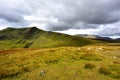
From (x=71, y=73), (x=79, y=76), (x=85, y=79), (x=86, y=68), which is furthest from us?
(x=86, y=68)

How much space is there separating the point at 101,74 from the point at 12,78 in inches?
518

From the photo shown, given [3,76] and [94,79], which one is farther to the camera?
[3,76]

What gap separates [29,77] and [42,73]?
2.03 meters

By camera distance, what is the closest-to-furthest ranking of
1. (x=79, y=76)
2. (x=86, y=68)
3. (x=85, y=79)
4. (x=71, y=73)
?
(x=85, y=79) < (x=79, y=76) < (x=71, y=73) < (x=86, y=68)

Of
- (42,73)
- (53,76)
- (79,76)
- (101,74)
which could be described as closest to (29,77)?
(42,73)

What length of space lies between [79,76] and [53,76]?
3693 mm

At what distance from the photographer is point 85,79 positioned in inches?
672

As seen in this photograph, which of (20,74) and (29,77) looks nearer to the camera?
(29,77)

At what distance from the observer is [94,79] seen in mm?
17078

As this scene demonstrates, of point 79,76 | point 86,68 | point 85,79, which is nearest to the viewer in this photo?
point 85,79

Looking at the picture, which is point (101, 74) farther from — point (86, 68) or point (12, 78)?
point (12, 78)

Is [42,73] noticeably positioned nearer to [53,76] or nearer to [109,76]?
[53,76]

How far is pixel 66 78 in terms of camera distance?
57.8ft

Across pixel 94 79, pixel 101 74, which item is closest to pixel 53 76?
pixel 94 79
